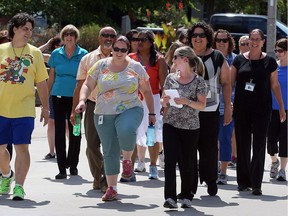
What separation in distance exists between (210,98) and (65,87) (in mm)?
2400

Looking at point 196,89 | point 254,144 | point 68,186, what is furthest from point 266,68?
point 68,186

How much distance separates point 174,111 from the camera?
29.9ft

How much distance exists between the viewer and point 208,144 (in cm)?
991

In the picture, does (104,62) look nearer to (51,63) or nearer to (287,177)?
(51,63)

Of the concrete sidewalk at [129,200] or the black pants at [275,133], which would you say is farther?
the black pants at [275,133]

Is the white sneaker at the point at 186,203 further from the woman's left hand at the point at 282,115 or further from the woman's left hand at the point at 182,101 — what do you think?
the woman's left hand at the point at 282,115

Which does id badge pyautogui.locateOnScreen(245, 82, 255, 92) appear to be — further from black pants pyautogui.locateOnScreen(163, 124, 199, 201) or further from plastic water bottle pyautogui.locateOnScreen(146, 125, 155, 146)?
black pants pyautogui.locateOnScreen(163, 124, 199, 201)

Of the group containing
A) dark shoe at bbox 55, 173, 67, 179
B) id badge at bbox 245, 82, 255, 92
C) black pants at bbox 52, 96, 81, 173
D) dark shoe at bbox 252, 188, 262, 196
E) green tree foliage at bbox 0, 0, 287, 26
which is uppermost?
green tree foliage at bbox 0, 0, 287, 26

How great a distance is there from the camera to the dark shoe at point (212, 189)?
32.9 ft

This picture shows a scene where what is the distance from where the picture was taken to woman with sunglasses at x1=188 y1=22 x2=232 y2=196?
9.88 m

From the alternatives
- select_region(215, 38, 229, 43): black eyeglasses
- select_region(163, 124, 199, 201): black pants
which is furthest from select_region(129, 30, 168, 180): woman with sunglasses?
select_region(163, 124, 199, 201): black pants

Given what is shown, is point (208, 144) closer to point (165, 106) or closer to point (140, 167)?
point (165, 106)

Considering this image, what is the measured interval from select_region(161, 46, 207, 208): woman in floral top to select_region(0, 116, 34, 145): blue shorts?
1.44 metres

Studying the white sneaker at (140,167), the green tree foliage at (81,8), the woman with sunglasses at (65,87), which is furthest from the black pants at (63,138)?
the green tree foliage at (81,8)
